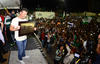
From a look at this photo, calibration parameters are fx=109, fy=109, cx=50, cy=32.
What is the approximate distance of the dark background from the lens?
20016 millimetres

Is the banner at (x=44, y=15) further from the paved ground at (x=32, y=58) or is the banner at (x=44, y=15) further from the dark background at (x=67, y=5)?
the paved ground at (x=32, y=58)

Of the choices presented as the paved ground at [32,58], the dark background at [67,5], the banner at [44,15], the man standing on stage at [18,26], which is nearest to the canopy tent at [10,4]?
the paved ground at [32,58]

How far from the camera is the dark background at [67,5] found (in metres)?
20.0

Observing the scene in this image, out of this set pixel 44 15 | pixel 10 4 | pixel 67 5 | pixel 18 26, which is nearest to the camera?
pixel 18 26

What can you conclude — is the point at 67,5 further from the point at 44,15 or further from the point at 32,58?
the point at 32,58

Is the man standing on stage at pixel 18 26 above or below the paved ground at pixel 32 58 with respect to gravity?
above

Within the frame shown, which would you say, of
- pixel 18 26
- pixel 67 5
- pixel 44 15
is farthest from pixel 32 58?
pixel 67 5

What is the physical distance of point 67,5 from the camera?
24812 mm

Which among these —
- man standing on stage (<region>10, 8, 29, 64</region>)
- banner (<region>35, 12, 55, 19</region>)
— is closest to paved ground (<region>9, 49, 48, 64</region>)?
man standing on stage (<region>10, 8, 29, 64</region>)

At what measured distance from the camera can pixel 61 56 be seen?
19.8ft

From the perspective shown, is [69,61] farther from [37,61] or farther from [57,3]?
[57,3]

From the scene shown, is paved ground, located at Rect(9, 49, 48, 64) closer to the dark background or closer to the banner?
the banner

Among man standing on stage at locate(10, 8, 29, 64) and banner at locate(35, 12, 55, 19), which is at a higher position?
man standing on stage at locate(10, 8, 29, 64)

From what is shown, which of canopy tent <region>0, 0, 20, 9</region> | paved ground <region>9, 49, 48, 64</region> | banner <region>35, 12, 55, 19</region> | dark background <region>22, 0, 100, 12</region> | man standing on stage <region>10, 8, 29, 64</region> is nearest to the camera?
man standing on stage <region>10, 8, 29, 64</region>
